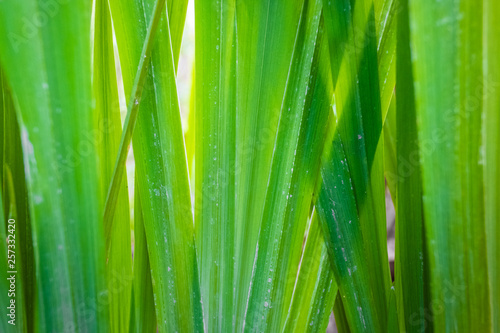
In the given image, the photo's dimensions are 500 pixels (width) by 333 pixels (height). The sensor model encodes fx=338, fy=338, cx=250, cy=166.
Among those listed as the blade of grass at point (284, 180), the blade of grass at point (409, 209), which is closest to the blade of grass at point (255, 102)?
the blade of grass at point (284, 180)

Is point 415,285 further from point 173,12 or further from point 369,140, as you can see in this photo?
A: point 173,12

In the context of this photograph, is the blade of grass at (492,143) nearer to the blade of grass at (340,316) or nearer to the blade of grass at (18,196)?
the blade of grass at (340,316)

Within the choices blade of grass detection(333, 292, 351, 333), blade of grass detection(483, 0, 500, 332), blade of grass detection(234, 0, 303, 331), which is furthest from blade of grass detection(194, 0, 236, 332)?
blade of grass detection(483, 0, 500, 332)

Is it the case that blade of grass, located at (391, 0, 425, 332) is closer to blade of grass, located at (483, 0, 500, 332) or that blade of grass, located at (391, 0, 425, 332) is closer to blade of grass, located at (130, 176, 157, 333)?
blade of grass, located at (483, 0, 500, 332)

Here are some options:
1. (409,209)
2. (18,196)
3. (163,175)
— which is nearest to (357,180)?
(409,209)

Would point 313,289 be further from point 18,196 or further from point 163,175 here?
point 18,196

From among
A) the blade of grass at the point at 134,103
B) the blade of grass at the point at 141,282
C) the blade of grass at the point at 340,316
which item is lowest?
the blade of grass at the point at 340,316

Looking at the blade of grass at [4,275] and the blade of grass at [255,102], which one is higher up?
the blade of grass at [255,102]
